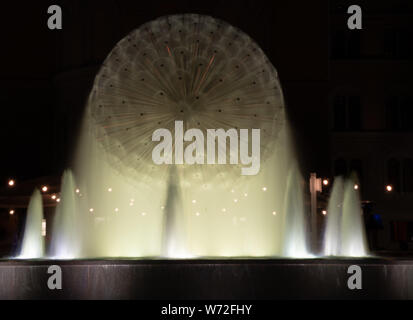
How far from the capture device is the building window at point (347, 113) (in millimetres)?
46844

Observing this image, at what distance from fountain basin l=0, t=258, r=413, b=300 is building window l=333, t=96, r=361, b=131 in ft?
97.0

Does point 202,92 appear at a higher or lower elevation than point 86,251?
higher

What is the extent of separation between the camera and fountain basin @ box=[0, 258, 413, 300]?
58.1 feet

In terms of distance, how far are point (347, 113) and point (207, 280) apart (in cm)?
3053

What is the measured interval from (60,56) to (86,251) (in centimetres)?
2654

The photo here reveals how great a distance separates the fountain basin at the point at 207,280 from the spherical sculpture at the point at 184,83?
9.15m

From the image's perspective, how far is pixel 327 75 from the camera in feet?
152

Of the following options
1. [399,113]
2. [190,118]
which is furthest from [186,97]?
[399,113]

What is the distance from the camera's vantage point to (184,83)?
26422 mm

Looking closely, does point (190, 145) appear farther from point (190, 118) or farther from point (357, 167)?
point (357, 167)

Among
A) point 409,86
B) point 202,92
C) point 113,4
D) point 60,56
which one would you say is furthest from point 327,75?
point 202,92

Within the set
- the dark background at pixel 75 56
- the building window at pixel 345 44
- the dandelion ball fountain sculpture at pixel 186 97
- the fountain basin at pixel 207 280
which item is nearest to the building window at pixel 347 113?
the dark background at pixel 75 56
